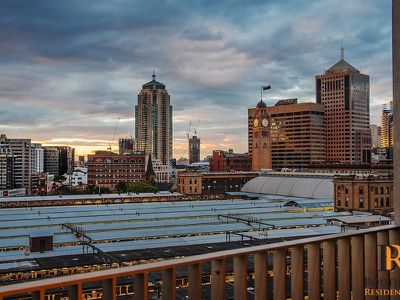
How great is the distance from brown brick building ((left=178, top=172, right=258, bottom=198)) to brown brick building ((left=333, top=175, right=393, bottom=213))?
47695mm

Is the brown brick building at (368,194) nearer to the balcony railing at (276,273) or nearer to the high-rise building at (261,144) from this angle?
the balcony railing at (276,273)

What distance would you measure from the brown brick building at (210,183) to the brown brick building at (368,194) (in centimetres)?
4769

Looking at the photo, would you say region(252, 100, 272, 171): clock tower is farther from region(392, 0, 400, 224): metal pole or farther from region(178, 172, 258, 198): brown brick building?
region(392, 0, 400, 224): metal pole

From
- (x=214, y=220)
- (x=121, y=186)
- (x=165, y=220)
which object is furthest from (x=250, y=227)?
(x=121, y=186)

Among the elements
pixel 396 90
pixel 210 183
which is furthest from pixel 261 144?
pixel 396 90

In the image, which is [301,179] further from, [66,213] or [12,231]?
[12,231]

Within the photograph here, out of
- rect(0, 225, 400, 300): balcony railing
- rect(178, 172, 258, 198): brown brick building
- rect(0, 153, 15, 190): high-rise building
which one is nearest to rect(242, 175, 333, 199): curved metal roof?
rect(178, 172, 258, 198): brown brick building

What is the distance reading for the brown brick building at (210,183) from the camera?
5064 inches

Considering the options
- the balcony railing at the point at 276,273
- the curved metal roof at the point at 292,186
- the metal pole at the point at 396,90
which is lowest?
the curved metal roof at the point at 292,186

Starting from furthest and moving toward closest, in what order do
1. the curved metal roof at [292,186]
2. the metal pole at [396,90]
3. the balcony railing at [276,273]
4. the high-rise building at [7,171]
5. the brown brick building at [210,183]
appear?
the high-rise building at [7,171]
the brown brick building at [210,183]
the curved metal roof at [292,186]
the metal pole at [396,90]
the balcony railing at [276,273]

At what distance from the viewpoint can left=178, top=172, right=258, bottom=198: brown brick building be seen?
128625 millimetres

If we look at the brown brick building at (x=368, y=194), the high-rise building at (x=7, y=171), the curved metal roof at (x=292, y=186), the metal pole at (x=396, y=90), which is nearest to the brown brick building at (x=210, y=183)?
the curved metal roof at (x=292, y=186)

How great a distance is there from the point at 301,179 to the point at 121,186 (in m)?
61.4

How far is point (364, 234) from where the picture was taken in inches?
278
